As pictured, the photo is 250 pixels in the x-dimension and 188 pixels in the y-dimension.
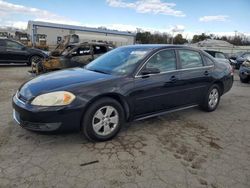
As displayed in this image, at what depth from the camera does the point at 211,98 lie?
5602 mm

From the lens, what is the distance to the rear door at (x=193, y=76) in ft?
15.7

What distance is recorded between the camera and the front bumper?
3277 mm

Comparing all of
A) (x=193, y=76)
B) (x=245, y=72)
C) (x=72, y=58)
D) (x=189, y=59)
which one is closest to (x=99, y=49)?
(x=72, y=58)

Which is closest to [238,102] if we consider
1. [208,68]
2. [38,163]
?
[208,68]

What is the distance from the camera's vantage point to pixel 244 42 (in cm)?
6644

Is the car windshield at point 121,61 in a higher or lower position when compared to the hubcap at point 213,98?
higher

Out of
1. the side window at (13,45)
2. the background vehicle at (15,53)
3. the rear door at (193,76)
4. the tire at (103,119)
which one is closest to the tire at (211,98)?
the rear door at (193,76)

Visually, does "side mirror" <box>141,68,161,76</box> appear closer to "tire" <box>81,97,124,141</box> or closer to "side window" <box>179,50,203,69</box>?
"tire" <box>81,97,124,141</box>

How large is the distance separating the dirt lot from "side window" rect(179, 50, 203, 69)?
119cm

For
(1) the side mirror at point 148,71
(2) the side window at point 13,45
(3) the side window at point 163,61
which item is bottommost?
(1) the side mirror at point 148,71

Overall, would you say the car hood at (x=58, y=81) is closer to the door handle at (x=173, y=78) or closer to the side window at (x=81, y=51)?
the door handle at (x=173, y=78)

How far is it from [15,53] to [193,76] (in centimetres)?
1071

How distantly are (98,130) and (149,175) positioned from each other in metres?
1.11

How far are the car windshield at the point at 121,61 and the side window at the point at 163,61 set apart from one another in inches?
7.4
